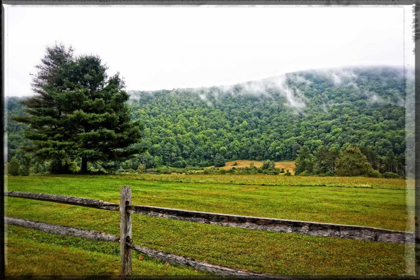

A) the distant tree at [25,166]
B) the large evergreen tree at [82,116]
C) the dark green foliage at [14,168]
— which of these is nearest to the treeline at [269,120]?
the large evergreen tree at [82,116]

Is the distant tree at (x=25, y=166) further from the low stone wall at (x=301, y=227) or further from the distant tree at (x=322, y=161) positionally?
the distant tree at (x=322, y=161)

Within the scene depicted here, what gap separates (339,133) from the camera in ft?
37.3

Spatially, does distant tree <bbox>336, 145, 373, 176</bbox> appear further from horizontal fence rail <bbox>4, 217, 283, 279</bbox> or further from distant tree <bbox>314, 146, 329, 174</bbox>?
horizontal fence rail <bbox>4, 217, 283, 279</bbox>

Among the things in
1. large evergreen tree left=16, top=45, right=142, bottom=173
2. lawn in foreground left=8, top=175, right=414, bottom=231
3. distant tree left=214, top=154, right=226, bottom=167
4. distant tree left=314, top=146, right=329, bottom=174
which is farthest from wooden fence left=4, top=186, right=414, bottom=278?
distant tree left=314, top=146, right=329, bottom=174

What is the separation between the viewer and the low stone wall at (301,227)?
2.70 metres

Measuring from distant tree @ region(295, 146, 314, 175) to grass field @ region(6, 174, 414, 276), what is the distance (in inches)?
33.5

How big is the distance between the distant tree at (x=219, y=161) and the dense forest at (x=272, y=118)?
0.07m

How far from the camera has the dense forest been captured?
31.3 feet

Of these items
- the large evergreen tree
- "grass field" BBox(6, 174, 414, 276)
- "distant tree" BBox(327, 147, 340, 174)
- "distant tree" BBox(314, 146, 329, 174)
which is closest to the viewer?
"grass field" BBox(6, 174, 414, 276)

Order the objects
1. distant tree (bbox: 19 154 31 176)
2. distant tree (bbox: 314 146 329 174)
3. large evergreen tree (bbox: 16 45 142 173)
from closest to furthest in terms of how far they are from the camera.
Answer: distant tree (bbox: 19 154 31 176) → large evergreen tree (bbox: 16 45 142 173) → distant tree (bbox: 314 146 329 174)

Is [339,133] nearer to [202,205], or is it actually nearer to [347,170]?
[347,170]

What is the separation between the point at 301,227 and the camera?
3.01 metres

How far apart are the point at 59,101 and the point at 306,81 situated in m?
10.4

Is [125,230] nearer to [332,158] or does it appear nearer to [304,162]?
[304,162]
